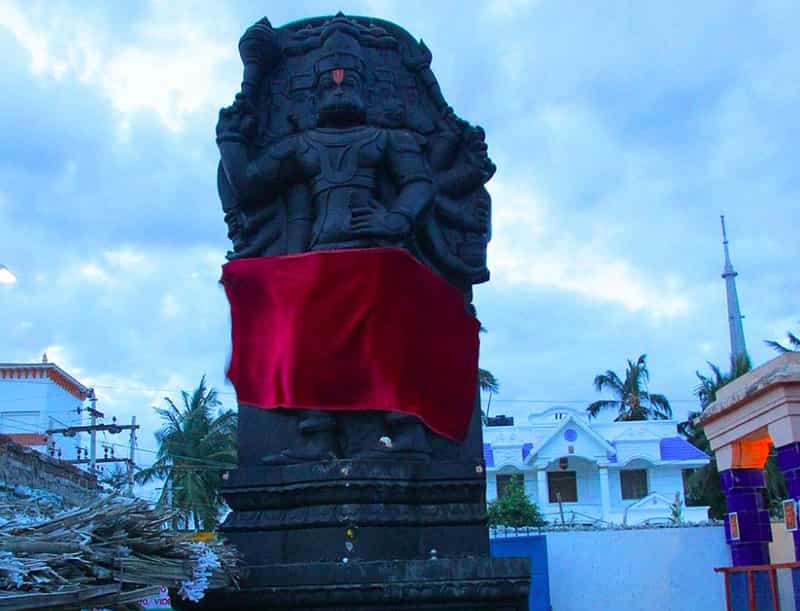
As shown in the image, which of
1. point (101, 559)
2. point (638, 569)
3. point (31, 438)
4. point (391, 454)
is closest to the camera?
point (101, 559)

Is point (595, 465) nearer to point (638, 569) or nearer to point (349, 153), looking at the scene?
point (638, 569)

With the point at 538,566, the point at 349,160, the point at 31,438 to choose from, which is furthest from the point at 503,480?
the point at 349,160

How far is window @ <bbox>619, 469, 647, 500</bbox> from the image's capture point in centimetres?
2597

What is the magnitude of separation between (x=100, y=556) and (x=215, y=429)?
22627mm

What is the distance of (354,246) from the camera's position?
5195 mm

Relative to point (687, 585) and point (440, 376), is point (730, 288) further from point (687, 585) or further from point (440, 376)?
point (440, 376)

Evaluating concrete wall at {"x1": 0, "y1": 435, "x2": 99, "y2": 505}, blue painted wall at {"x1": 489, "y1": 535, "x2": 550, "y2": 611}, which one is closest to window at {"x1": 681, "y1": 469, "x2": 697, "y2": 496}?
blue painted wall at {"x1": 489, "y1": 535, "x2": 550, "y2": 611}

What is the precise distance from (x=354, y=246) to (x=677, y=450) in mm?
22263

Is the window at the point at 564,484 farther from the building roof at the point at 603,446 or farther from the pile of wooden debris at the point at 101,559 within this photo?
the pile of wooden debris at the point at 101,559

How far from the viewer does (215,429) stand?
2555 centimetres

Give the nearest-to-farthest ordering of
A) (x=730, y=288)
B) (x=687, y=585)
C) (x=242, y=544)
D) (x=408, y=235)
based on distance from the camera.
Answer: (x=242, y=544) → (x=408, y=235) → (x=687, y=585) → (x=730, y=288)

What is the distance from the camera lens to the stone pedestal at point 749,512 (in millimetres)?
13086

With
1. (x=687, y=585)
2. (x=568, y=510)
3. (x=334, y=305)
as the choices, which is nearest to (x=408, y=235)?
(x=334, y=305)

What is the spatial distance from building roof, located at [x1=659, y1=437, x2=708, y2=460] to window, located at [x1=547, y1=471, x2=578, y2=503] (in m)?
2.59
